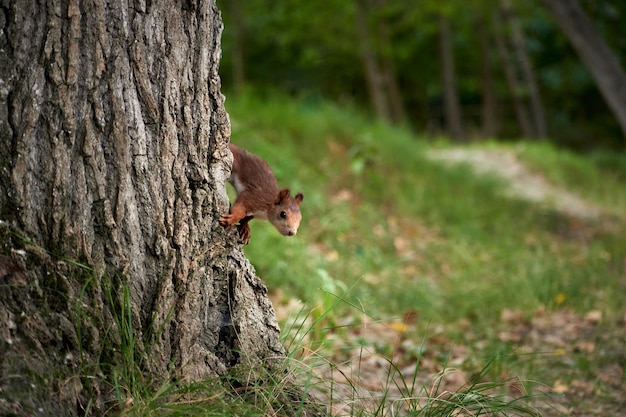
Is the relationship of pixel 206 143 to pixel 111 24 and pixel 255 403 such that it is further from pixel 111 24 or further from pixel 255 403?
pixel 255 403

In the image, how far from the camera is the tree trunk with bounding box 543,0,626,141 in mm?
9055

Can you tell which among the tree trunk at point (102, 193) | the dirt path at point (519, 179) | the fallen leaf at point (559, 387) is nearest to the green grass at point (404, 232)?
the dirt path at point (519, 179)

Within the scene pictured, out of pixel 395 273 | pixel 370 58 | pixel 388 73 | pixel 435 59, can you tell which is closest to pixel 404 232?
pixel 395 273

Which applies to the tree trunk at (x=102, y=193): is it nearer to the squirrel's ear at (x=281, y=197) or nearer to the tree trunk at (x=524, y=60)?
the squirrel's ear at (x=281, y=197)

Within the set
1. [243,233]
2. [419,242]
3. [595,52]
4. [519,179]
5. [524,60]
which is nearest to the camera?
[243,233]

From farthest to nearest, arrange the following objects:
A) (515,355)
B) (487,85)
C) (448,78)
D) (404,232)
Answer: (487,85)
(448,78)
(404,232)
(515,355)

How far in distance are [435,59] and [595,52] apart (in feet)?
60.0

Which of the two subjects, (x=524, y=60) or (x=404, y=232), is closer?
(x=404, y=232)

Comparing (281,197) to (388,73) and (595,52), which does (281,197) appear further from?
(388,73)

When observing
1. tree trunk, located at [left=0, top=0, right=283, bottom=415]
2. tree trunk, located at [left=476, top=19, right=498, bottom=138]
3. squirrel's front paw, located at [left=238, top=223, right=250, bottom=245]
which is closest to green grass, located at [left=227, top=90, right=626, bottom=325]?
squirrel's front paw, located at [left=238, top=223, right=250, bottom=245]

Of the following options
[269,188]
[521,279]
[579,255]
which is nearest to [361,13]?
[579,255]

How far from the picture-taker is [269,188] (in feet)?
10.7

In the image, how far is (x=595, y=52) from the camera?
907cm

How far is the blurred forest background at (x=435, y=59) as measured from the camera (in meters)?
17.9
